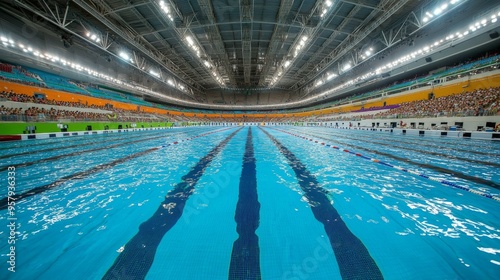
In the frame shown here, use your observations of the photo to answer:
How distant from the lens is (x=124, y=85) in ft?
71.3

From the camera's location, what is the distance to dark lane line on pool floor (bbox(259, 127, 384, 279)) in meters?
1.29

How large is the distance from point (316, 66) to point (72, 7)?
22259mm

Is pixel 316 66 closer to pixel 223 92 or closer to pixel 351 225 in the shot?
pixel 351 225

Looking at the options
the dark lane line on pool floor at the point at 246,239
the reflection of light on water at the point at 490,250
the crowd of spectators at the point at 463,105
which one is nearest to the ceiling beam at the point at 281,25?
the dark lane line on pool floor at the point at 246,239

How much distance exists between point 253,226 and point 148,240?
1001 mm

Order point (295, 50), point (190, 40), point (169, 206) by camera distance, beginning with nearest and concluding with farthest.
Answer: point (169, 206), point (190, 40), point (295, 50)

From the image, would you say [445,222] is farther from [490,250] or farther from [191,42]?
[191,42]

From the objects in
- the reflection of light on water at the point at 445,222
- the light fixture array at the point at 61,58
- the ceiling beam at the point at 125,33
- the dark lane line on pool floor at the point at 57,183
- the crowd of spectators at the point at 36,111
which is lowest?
the dark lane line on pool floor at the point at 57,183

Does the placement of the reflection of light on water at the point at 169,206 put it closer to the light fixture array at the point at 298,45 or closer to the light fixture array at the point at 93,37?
the light fixture array at the point at 298,45

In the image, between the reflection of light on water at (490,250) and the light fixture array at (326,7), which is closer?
the reflection of light on water at (490,250)

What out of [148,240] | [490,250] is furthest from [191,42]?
[490,250]

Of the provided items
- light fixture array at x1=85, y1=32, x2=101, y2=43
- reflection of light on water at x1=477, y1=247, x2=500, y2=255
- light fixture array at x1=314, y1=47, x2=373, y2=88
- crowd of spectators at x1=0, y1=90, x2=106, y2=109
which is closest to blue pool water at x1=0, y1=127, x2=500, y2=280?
reflection of light on water at x1=477, y1=247, x2=500, y2=255

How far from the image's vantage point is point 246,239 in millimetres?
1688

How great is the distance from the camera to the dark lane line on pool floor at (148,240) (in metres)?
1.30
